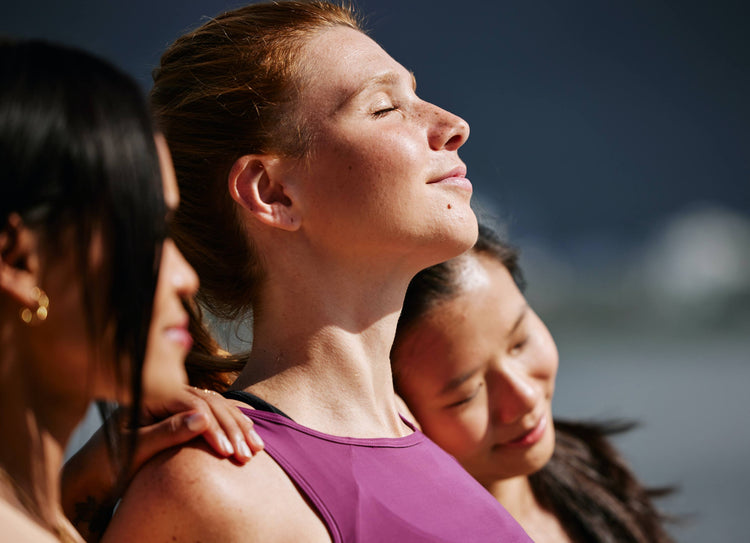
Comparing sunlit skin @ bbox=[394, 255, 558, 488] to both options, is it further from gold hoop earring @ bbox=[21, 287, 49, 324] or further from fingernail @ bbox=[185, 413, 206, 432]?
gold hoop earring @ bbox=[21, 287, 49, 324]

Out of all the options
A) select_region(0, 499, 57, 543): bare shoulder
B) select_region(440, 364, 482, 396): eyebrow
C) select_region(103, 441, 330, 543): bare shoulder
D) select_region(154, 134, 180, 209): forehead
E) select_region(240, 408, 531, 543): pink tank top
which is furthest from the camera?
select_region(440, 364, 482, 396): eyebrow

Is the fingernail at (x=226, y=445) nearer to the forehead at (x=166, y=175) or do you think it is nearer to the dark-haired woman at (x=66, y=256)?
the dark-haired woman at (x=66, y=256)

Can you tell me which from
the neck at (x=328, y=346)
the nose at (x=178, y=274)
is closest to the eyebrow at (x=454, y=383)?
the neck at (x=328, y=346)

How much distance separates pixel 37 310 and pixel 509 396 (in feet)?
4.18

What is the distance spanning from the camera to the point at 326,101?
4.74 ft

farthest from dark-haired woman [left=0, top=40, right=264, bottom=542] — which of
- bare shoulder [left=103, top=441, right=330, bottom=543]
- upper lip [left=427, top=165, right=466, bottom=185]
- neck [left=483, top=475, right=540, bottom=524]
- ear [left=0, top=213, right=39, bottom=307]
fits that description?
neck [left=483, top=475, right=540, bottom=524]

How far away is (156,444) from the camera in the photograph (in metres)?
1.18

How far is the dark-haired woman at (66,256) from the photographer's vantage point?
83 cm

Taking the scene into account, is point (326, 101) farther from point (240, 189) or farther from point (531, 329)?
point (531, 329)

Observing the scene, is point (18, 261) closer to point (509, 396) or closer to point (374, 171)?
point (374, 171)

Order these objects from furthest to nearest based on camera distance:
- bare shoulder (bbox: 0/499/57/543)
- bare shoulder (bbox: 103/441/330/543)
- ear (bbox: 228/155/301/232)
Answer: ear (bbox: 228/155/301/232)
bare shoulder (bbox: 103/441/330/543)
bare shoulder (bbox: 0/499/57/543)

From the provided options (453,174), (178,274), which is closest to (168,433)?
(178,274)

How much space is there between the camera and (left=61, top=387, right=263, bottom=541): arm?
1.18 m

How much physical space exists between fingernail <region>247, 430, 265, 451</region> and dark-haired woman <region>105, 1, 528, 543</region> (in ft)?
0.07
